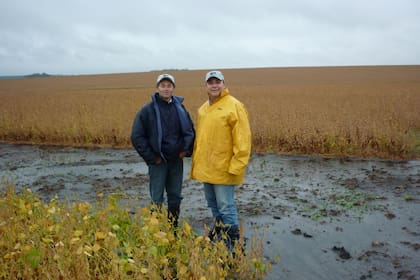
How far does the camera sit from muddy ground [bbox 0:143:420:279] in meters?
3.88

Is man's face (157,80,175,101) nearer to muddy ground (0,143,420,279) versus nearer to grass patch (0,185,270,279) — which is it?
muddy ground (0,143,420,279)

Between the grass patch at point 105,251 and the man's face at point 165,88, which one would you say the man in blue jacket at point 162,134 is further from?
the grass patch at point 105,251

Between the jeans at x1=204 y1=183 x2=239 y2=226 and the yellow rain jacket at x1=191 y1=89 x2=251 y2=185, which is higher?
the yellow rain jacket at x1=191 y1=89 x2=251 y2=185

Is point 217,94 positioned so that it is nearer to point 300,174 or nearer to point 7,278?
point 7,278

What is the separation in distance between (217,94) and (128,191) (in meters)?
3.57

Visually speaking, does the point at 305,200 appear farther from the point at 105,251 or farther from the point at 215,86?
the point at 105,251

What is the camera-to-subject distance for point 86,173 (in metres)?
7.78

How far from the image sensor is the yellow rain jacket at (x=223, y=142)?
11.6 ft

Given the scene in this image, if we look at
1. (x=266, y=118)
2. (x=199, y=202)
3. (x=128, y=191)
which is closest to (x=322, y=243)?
(x=199, y=202)

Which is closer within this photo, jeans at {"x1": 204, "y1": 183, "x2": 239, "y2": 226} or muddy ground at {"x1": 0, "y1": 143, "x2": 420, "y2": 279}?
jeans at {"x1": 204, "y1": 183, "x2": 239, "y2": 226}

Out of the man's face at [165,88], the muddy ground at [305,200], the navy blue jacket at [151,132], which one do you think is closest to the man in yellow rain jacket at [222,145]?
the navy blue jacket at [151,132]

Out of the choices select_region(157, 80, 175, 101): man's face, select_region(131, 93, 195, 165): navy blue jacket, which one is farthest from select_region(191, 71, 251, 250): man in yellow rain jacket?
select_region(157, 80, 175, 101): man's face

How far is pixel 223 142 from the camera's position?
11.9 ft

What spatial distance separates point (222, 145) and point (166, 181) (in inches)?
42.2
